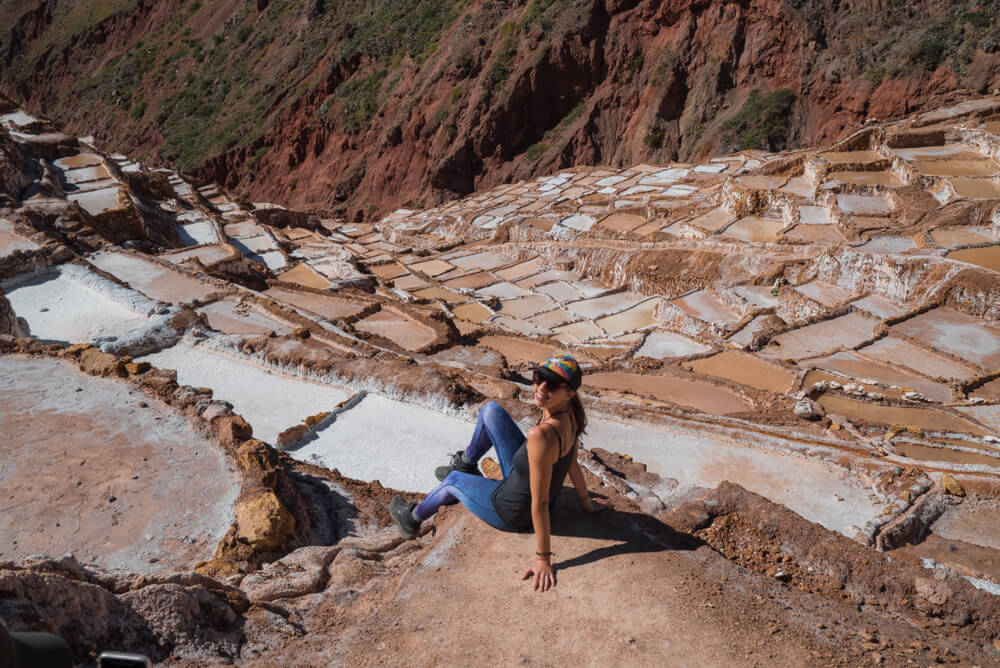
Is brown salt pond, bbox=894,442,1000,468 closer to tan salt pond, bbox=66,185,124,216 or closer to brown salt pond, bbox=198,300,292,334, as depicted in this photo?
brown salt pond, bbox=198,300,292,334

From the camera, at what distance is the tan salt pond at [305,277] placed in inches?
643

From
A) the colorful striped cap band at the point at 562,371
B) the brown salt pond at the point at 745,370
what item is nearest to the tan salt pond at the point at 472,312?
the brown salt pond at the point at 745,370

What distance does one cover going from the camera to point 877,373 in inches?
433

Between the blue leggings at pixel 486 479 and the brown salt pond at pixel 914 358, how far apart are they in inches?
381

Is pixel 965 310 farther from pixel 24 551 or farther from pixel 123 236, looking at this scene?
pixel 123 236

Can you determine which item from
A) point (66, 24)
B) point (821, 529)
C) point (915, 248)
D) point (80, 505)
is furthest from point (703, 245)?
point (66, 24)

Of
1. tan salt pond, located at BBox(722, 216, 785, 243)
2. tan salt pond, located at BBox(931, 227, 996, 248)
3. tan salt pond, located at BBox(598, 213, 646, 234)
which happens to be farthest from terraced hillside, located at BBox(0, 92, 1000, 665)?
tan salt pond, located at BBox(598, 213, 646, 234)

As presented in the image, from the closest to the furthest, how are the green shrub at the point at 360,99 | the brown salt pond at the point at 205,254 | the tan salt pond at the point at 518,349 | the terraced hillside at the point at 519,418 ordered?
1. the terraced hillside at the point at 519,418
2. the tan salt pond at the point at 518,349
3. the brown salt pond at the point at 205,254
4. the green shrub at the point at 360,99

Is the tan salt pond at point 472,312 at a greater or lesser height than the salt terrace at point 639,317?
lesser

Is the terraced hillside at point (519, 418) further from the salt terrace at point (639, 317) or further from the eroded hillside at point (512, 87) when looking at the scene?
the eroded hillside at point (512, 87)

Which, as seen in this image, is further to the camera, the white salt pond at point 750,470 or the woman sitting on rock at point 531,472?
the white salt pond at point 750,470

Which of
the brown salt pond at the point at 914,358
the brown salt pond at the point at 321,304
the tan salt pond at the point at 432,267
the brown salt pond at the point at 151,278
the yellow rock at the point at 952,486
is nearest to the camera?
the yellow rock at the point at 952,486

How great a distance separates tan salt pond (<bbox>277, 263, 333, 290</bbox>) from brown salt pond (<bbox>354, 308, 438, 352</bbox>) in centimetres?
428

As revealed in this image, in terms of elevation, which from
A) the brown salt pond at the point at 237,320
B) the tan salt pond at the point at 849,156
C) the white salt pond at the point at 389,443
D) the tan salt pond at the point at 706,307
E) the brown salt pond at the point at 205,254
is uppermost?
the white salt pond at the point at 389,443
